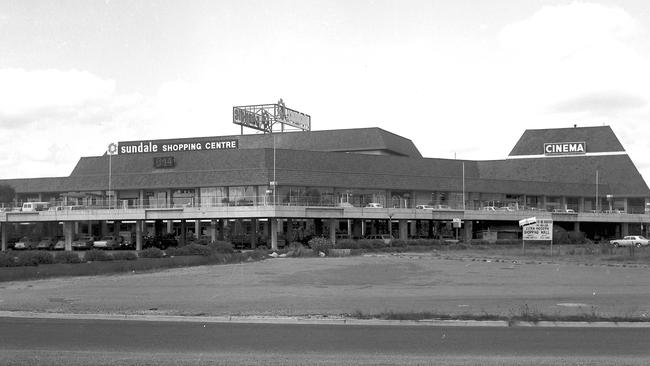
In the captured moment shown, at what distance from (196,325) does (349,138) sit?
308ft

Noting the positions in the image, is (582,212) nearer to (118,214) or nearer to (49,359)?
(118,214)

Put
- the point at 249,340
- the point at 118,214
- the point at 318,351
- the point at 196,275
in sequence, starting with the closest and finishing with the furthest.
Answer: the point at 318,351 < the point at 249,340 < the point at 196,275 < the point at 118,214

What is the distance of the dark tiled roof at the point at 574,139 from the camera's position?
117 m

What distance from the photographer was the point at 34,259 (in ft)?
131

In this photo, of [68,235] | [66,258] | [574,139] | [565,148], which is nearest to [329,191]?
[68,235]

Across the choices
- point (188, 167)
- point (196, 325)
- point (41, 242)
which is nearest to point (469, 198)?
point (188, 167)

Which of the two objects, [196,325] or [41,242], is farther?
[41,242]

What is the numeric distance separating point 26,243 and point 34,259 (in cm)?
5807

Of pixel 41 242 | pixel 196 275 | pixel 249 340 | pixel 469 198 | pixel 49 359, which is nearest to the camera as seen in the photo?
pixel 49 359

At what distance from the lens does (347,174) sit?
9362 centimetres

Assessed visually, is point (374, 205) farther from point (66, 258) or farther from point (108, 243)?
point (66, 258)

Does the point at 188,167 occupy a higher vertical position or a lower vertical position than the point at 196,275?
higher

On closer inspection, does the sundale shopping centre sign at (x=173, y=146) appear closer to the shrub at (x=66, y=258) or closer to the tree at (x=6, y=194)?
the tree at (x=6, y=194)

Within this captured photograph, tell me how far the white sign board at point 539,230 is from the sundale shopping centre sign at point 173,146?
163 feet
